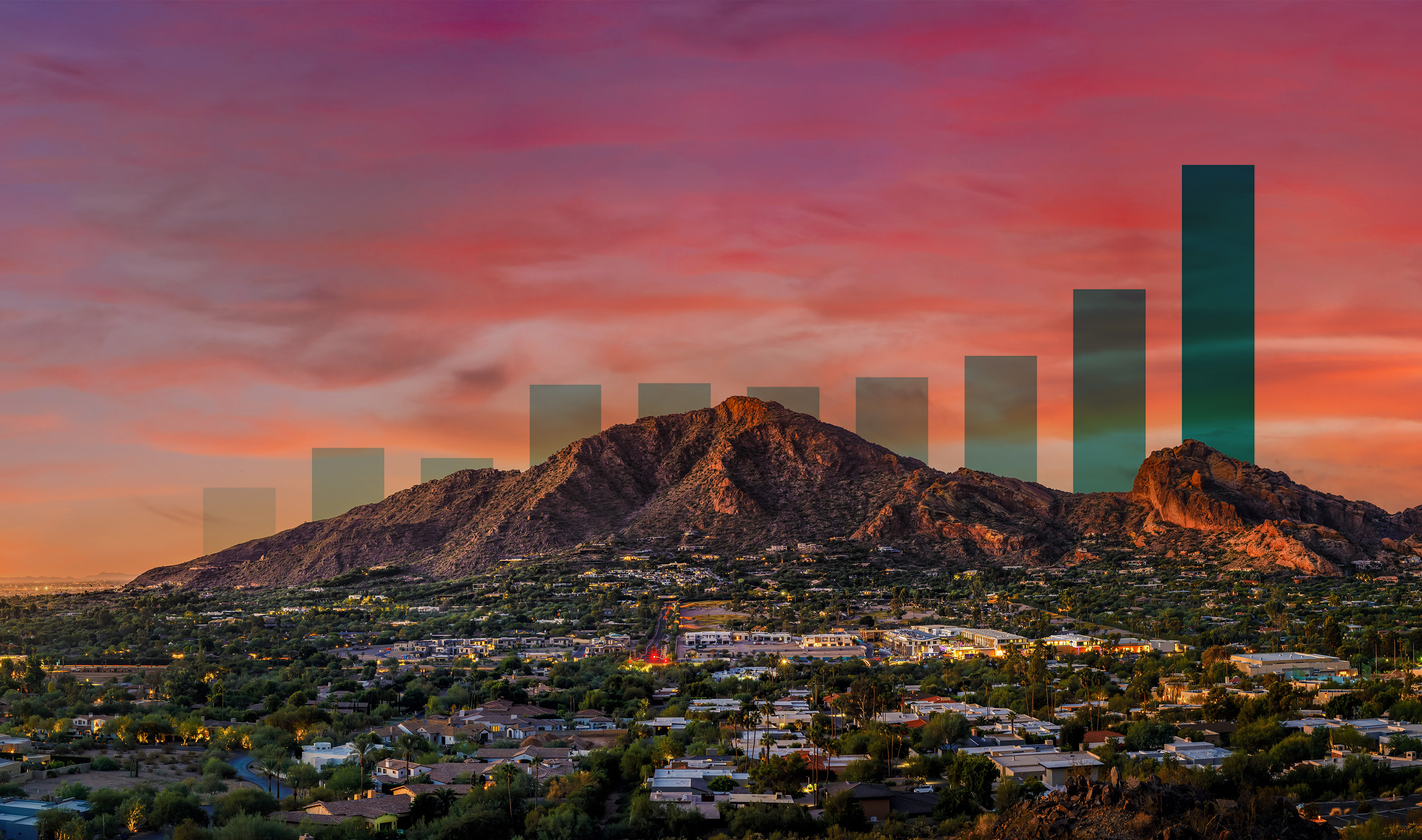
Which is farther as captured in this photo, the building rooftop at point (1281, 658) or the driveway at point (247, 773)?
the building rooftop at point (1281, 658)

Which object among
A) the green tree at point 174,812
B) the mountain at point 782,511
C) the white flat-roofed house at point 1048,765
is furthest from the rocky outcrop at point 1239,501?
the green tree at point 174,812

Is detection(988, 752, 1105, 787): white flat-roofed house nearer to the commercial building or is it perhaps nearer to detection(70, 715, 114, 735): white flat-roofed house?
the commercial building

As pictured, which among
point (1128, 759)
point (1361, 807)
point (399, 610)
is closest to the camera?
point (1361, 807)

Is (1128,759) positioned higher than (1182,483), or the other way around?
(1182,483)

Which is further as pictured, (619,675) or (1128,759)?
(619,675)

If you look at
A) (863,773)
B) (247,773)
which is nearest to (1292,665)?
(863,773)

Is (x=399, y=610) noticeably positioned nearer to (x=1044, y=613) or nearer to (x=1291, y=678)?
(x=1044, y=613)

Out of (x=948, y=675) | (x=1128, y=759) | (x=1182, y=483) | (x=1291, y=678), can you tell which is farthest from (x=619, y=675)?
(x=1182, y=483)

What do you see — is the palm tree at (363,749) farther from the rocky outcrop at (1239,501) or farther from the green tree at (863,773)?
the rocky outcrop at (1239,501)

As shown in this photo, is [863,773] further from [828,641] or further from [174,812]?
[828,641]
